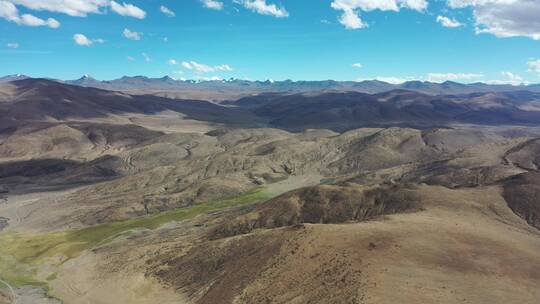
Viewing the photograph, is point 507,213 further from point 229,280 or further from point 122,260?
point 122,260

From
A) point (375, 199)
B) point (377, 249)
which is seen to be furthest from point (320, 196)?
point (377, 249)

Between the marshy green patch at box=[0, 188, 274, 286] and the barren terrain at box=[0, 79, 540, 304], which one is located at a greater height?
the barren terrain at box=[0, 79, 540, 304]

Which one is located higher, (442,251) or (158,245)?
(442,251)

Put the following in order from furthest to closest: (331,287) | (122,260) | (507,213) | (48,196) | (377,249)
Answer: (48,196), (122,260), (507,213), (377,249), (331,287)

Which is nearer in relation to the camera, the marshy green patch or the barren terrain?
the barren terrain

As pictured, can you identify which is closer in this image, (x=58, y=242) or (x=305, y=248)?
(x=305, y=248)

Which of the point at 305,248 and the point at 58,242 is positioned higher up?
the point at 305,248

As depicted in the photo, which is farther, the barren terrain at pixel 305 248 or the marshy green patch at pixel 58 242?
the marshy green patch at pixel 58 242

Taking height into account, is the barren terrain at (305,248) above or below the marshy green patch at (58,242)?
above
